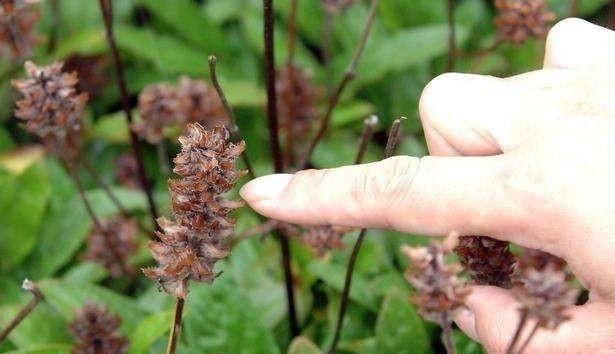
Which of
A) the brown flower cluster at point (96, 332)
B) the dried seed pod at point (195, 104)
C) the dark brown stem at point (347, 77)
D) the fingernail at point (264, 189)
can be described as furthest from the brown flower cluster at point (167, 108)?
the fingernail at point (264, 189)

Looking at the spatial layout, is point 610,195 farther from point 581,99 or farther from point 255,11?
point 255,11

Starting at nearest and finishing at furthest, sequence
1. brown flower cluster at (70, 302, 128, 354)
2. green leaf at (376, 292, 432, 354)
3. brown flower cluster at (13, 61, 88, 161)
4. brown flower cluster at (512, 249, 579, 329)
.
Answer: brown flower cluster at (512, 249, 579, 329) < brown flower cluster at (13, 61, 88, 161) < brown flower cluster at (70, 302, 128, 354) < green leaf at (376, 292, 432, 354)

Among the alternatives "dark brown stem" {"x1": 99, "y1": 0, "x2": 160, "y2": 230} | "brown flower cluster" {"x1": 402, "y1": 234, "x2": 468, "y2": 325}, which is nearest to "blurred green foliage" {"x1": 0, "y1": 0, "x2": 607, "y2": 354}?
"dark brown stem" {"x1": 99, "y1": 0, "x2": 160, "y2": 230}

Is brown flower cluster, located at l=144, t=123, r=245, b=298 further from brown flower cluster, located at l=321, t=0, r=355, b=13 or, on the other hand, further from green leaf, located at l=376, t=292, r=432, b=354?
brown flower cluster, located at l=321, t=0, r=355, b=13

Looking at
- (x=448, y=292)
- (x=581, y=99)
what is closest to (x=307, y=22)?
(x=581, y=99)

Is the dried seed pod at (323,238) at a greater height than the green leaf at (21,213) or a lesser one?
greater

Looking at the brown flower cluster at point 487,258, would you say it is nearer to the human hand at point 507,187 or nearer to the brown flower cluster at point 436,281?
the human hand at point 507,187
